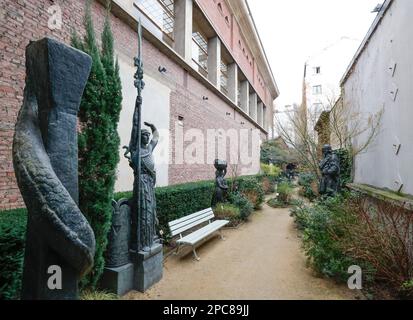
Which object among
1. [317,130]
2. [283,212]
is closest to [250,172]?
[317,130]

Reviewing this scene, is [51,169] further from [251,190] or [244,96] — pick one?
[244,96]

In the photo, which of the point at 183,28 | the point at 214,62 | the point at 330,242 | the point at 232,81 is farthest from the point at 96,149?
the point at 232,81

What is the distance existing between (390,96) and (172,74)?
679cm

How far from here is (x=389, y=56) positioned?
543 cm

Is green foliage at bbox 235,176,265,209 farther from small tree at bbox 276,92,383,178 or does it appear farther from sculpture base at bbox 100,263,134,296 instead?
sculpture base at bbox 100,263,134,296

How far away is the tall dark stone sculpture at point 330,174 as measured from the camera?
687 cm

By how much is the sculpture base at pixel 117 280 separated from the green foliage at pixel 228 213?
435 cm

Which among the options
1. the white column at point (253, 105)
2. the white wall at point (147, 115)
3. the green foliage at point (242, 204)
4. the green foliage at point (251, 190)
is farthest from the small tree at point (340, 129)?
the white column at point (253, 105)

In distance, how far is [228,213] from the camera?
7395mm

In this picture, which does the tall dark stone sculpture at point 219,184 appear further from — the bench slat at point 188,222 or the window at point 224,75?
the window at point 224,75

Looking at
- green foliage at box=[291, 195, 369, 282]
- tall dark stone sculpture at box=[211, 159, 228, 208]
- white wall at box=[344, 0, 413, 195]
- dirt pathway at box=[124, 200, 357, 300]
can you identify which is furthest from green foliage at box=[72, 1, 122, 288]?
Result: white wall at box=[344, 0, 413, 195]

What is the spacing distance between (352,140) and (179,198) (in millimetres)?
7765

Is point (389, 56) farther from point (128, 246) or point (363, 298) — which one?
point (128, 246)

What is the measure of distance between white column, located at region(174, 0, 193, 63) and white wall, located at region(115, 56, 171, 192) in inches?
102
